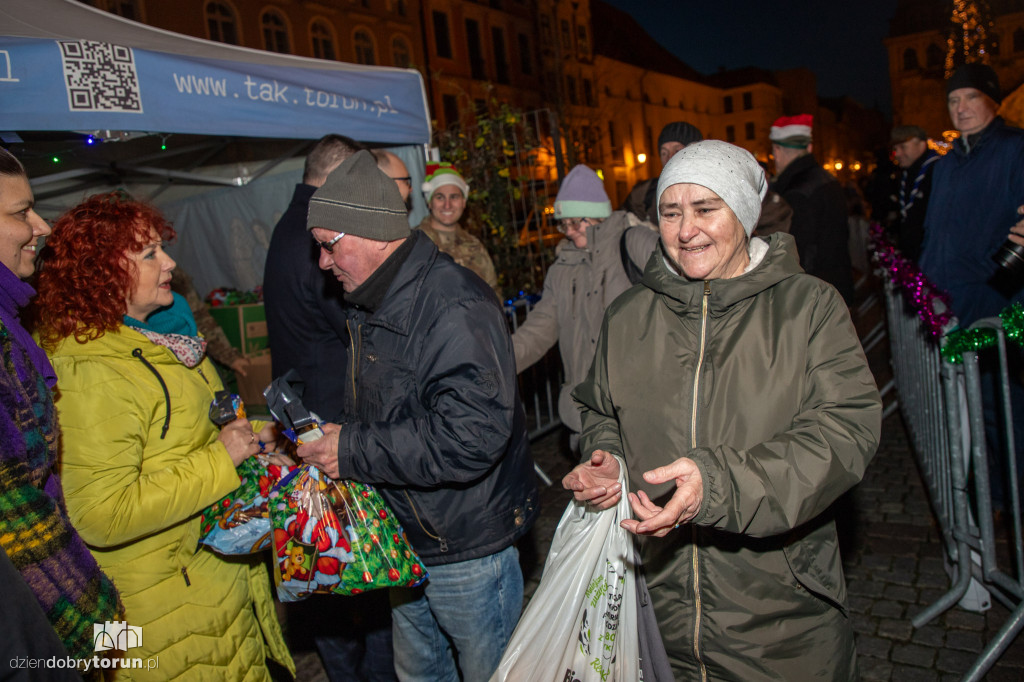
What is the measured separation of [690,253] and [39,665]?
6.04 feet

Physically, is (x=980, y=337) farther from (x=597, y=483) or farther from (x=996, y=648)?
(x=597, y=483)

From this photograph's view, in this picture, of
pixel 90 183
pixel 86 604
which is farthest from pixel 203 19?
pixel 86 604

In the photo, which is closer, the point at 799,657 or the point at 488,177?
the point at 799,657

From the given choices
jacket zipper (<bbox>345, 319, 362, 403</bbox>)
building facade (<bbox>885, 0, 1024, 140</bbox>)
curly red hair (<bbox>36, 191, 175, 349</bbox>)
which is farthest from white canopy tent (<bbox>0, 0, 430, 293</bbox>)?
building facade (<bbox>885, 0, 1024, 140</bbox>)

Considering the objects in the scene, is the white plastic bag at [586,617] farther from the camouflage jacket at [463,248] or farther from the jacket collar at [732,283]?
the camouflage jacket at [463,248]

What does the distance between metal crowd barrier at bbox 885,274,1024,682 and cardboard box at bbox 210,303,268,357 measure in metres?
5.47

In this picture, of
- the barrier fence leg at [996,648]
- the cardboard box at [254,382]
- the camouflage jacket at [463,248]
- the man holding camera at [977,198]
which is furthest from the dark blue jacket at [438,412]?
the cardboard box at [254,382]

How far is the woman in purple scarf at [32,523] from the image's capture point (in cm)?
129

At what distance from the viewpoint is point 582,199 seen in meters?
4.36

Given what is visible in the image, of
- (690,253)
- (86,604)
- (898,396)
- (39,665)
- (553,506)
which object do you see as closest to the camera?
(39,665)

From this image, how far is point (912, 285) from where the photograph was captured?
152 inches

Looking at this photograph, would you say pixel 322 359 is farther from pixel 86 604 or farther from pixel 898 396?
pixel 898 396

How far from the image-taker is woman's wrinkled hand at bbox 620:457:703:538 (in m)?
1.51

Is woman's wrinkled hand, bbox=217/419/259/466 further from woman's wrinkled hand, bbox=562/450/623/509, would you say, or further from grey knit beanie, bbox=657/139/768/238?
grey knit beanie, bbox=657/139/768/238
